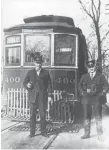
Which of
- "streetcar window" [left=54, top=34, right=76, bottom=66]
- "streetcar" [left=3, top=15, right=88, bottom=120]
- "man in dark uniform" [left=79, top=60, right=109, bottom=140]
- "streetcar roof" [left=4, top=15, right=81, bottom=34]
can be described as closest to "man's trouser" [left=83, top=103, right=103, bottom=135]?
"man in dark uniform" [left=79, top=60, right=109, bottom=140]

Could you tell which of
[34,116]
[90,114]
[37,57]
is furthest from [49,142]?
[37,57]

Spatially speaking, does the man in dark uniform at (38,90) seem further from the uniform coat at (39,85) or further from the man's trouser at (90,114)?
the man's trouser at (90,114)

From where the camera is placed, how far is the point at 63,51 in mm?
2621

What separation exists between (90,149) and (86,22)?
1.03 m

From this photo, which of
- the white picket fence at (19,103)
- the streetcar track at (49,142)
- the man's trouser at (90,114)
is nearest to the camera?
the streetcar track at (49,142)

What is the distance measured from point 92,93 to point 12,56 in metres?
0.77

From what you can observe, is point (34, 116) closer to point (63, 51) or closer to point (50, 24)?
point (63, 51)

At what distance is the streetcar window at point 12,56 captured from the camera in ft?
8.37

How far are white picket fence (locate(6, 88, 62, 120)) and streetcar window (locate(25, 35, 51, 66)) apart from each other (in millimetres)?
271

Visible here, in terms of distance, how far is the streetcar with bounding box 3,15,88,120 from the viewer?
254cm

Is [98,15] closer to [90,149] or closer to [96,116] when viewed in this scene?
[96,116]

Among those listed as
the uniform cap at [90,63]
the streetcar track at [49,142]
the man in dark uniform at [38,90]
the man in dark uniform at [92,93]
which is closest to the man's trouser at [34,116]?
the man in dark uniform at [38,90]

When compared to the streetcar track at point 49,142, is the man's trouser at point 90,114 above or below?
above

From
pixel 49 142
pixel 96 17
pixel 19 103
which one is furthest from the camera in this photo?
pixel 19 103
